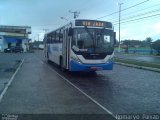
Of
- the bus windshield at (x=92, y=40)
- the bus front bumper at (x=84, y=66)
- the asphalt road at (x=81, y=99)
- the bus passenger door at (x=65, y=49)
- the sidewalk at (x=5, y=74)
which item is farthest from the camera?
the bus passenger door at (x=65, y=49)

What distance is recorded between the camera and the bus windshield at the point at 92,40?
63.1 feet

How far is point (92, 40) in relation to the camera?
1933 cm

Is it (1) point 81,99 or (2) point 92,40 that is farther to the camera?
(2) point 92,40

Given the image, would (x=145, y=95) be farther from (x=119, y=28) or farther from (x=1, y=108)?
(x=119, y=28)

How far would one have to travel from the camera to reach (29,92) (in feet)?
43.0

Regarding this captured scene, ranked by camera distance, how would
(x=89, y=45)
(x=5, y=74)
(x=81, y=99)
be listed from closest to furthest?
(x=81, y=99), (x=89, y=45), (x=5, y=74)

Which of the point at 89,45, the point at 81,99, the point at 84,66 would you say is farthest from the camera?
A: the point at 89,45

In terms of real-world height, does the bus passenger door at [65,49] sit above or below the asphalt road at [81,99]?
above

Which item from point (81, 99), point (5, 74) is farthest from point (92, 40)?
point (81, 99)

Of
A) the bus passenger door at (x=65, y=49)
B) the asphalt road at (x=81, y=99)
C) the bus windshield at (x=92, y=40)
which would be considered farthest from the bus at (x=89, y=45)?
the asphalt road at (x=81, y=99)

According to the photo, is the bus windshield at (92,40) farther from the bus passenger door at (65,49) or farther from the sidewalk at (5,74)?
the sidewalk at (5,74)

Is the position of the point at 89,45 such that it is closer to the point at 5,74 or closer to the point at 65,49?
the point at 65,49

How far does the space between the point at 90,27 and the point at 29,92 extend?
7.81m

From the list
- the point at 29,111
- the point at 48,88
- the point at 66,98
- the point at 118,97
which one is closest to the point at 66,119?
the point at 29,111
